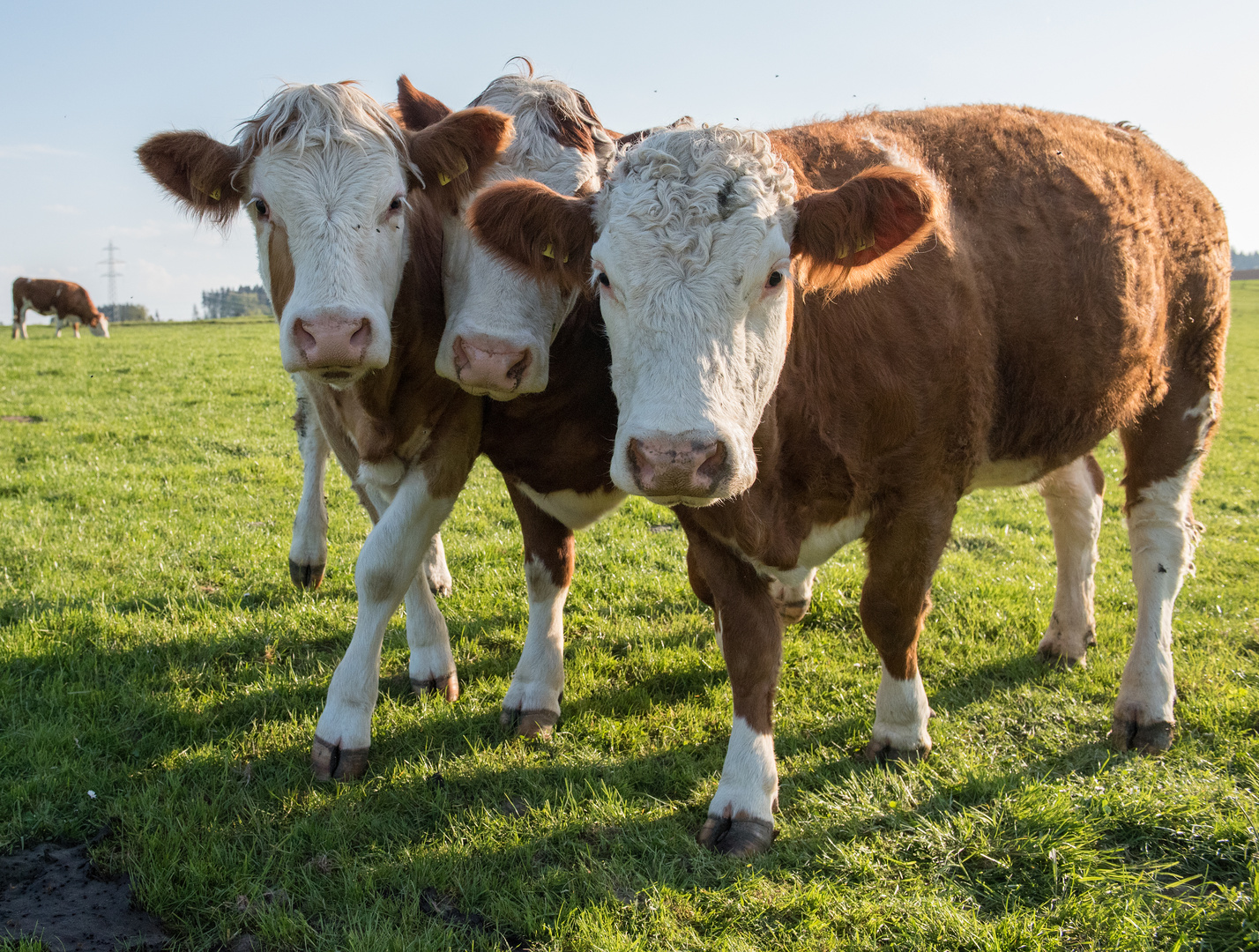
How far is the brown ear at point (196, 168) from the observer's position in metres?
3.85

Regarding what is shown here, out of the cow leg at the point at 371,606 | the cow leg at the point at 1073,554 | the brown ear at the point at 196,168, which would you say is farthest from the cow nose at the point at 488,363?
the cow leg at the point at 1073,554

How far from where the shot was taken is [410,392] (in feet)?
→ 13.6

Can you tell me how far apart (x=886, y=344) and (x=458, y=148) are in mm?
2046

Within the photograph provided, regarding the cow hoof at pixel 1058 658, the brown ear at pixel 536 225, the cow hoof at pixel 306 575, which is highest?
the brown ear at pixel 536 225

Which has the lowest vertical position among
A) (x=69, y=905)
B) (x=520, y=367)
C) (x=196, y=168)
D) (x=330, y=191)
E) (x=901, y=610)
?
(x=69, y=905)

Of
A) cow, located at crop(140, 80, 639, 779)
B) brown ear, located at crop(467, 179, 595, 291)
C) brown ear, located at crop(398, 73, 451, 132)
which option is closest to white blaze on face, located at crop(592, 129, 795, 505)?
brown ear, located at crop(467, 179, 595, 291)

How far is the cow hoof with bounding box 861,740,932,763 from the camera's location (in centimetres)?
405

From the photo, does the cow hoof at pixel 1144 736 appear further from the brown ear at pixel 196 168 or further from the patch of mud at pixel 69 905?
the brown ear at pixel 196 168

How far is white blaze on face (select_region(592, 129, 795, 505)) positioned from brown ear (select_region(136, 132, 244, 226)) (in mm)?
1690

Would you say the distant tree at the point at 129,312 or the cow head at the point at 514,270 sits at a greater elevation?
the cow head at the point at 514,270

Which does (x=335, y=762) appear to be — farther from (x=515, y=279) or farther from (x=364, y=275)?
(x=515, y=279)

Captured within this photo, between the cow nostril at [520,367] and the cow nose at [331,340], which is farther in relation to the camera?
the cow nostril at [520,367]

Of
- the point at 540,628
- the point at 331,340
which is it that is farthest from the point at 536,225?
the point at 540,628

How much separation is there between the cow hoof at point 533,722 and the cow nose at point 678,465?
1910mm
